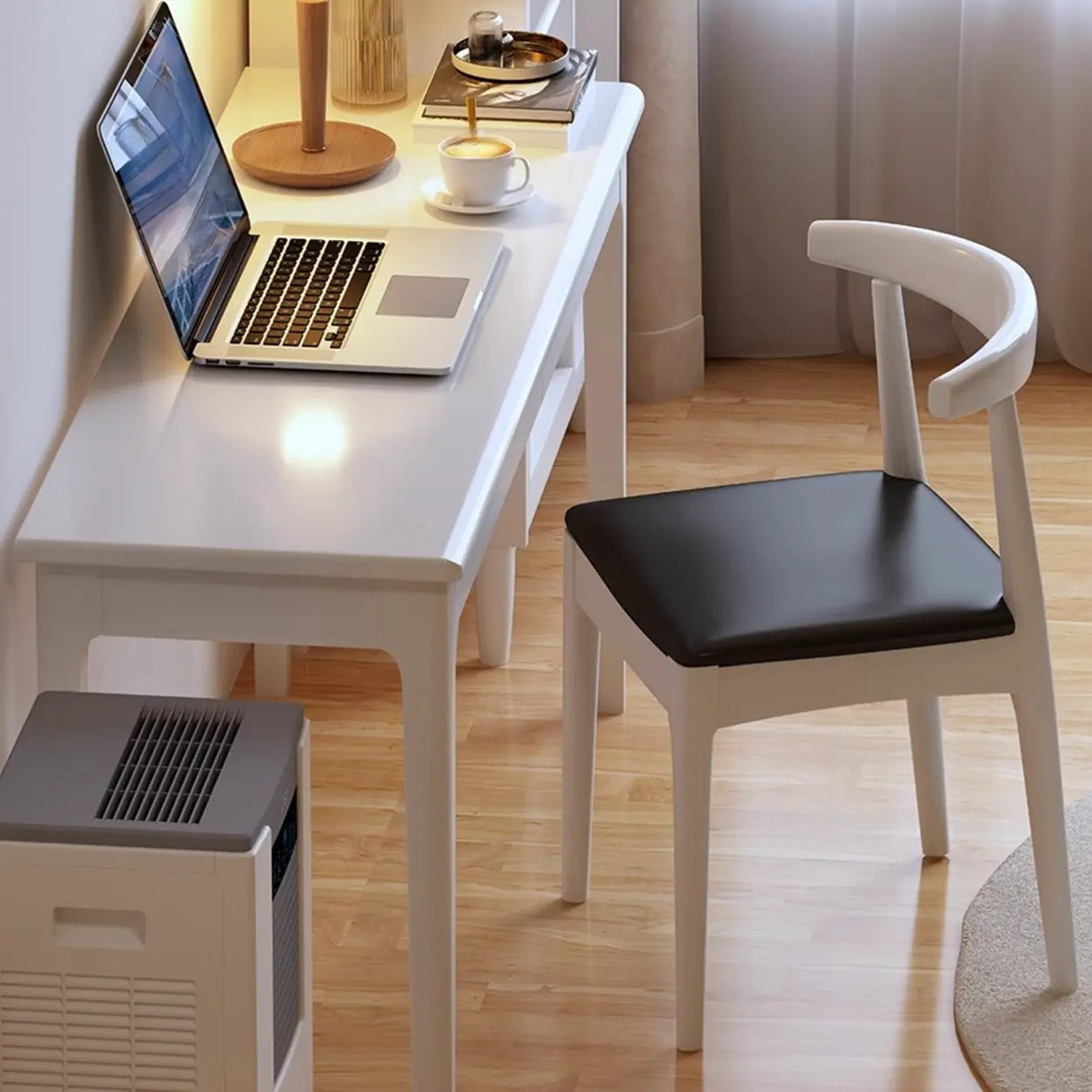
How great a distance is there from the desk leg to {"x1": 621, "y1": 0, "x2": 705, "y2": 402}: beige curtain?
0.96 meters

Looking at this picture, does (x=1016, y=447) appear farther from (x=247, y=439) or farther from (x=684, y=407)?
(x=684, y=407)

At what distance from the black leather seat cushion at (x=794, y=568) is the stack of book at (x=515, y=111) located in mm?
479

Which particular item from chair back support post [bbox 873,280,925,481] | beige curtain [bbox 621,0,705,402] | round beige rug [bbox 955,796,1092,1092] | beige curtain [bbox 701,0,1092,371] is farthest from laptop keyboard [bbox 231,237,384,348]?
beige curtain [bbox 701,0,1092,371]

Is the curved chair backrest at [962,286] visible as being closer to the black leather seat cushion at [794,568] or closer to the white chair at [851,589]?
the white chair at [851,589]

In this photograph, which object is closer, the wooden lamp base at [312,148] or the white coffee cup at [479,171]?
the white coffee cup at [479,171]

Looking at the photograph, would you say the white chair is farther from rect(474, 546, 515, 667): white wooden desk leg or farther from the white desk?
rect(474, 546, 515, 667): white wooden desk leg

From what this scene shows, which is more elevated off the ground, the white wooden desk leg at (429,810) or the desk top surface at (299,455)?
the desk top surface at (299,455)

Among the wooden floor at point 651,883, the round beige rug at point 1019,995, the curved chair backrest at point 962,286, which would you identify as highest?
the curved chair backrest at point 962,286

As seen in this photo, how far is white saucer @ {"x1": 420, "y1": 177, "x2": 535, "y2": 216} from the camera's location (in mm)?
2256

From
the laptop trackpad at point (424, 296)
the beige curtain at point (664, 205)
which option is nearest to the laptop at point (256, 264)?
the laptop trackpad at point (424, 296)

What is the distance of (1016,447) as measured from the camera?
6.46 feet

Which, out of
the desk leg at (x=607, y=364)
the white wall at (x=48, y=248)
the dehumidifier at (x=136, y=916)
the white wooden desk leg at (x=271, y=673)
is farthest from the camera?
the white wooden desk leg at (x=271, y=673)

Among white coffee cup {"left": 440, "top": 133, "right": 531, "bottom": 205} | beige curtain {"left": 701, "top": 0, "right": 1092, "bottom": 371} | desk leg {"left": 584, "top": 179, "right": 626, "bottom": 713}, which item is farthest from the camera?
beige curtain {"left": 701, "top": 0, "right": 1092, "bottom": 371}

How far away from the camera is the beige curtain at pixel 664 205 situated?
3492 mm
